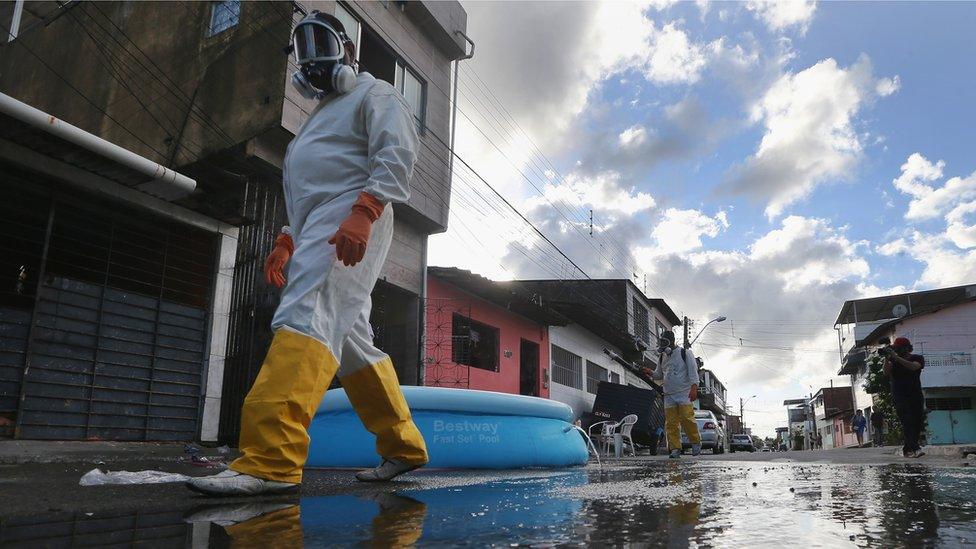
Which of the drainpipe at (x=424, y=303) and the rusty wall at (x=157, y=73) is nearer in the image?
the rusty wall at (x=157, y=73)

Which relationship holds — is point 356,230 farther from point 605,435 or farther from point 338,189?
point 605,435

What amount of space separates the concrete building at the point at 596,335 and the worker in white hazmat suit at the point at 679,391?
9.26 feet

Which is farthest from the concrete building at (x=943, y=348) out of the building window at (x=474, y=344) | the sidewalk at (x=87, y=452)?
the sidewalk at (x=87, y=452)

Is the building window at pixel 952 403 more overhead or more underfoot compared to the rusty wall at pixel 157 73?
more underfoot

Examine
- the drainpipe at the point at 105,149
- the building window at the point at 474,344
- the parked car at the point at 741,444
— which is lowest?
the parked car at the point at 741,444

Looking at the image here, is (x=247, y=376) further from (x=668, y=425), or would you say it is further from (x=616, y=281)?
(x=616, y=281)

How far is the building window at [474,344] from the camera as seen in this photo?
48.2 ft

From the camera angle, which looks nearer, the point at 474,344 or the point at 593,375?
the point at 474,344

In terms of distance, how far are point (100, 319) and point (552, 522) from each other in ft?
23.2

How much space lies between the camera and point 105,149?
6.21 metres

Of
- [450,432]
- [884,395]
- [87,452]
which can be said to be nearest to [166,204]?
[87,452]

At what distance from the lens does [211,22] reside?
37.3ft

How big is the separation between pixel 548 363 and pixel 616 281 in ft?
42.0

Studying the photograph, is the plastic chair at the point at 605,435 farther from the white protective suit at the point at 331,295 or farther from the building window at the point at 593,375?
the white protective suit at the point at 331,295
